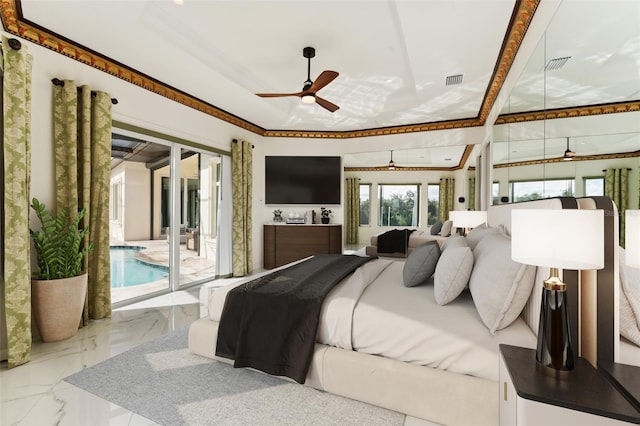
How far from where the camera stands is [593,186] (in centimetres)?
145

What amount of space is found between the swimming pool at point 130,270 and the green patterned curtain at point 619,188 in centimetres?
439

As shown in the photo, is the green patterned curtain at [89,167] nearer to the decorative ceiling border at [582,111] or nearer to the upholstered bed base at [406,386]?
the upholstered bed base at [406,386]

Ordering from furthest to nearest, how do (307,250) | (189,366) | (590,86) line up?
(307,250) < (189,366) < (590,86)

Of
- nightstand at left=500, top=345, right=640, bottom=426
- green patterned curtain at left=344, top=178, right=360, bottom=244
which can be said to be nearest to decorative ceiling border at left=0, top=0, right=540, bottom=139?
nightstand at left=500, top=345, right=640, bottom=426

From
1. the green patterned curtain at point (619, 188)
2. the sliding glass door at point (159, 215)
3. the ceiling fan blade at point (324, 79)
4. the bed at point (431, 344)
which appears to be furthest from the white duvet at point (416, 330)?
the sliding glass door at point (159, 215)

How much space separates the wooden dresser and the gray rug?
3.55 m

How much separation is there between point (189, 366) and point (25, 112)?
221cm

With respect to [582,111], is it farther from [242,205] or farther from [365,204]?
[365,204]

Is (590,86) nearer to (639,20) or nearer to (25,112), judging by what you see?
(639,20)

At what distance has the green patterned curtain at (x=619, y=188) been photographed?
126 cm

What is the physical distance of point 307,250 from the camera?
19.2 feet

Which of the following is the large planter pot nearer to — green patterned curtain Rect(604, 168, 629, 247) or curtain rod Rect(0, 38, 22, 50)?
curtain rod Rect(0, 38, 22, 50)


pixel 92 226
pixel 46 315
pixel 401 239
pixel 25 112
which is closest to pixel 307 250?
pixel 401 239

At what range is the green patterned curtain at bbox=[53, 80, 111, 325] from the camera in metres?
2.85
